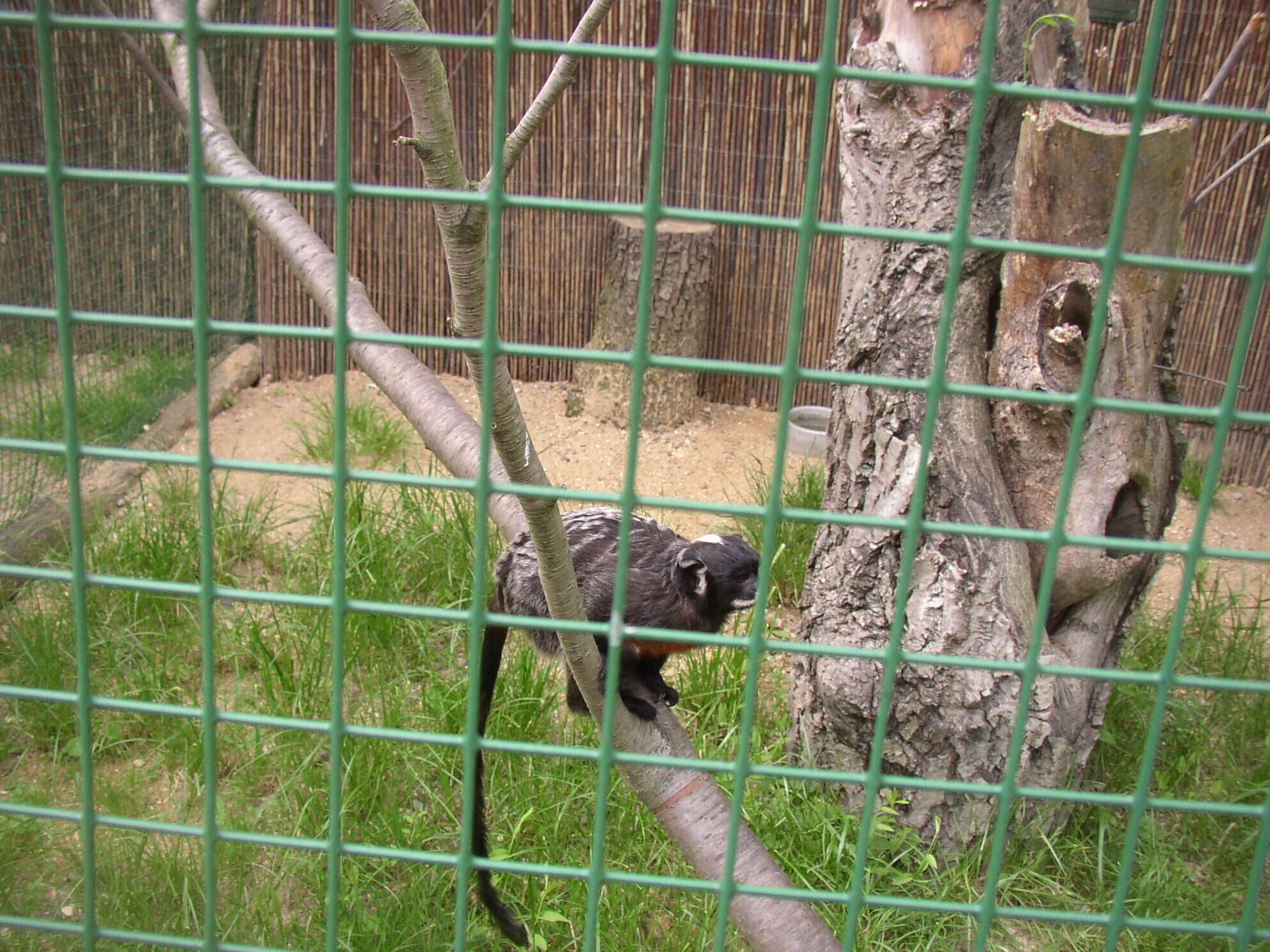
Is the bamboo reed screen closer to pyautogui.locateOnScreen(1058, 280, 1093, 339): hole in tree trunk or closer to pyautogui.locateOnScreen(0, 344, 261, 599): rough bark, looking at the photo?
pyautogui.locateOnScreen(0, 344, 261, 599): rough bark

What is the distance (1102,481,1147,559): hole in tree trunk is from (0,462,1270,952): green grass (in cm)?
70

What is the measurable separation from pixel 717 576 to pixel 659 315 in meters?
3.73

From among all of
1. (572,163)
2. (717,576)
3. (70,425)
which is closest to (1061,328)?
(717,576)

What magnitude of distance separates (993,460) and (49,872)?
2.77m

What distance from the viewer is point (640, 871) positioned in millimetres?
2939

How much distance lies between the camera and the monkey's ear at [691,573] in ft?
10.0

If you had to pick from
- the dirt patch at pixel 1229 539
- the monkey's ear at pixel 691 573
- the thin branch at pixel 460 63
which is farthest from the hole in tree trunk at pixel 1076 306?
the thin branch at pixel 460 63

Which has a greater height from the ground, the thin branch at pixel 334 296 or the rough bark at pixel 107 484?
the thin branch at pixel 334 296

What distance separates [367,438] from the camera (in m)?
5.32

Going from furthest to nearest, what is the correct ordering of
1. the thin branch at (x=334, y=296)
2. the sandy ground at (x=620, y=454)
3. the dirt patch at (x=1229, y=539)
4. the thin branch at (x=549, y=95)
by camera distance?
the sandy ground at (x=620, y=454) → the dirt patch at (x=1229, y=539) → the thin branch at (x=334, y=296) → the thin branch at (x=549, y=95)

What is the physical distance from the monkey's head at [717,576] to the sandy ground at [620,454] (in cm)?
191

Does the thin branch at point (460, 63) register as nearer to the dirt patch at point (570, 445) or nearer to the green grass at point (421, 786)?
the dirt patch at point (570, 445)

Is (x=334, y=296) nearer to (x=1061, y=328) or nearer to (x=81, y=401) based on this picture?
(x=1061, y=328)

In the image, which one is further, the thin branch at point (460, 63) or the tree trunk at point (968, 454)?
the thin branch at point (460, 63)
